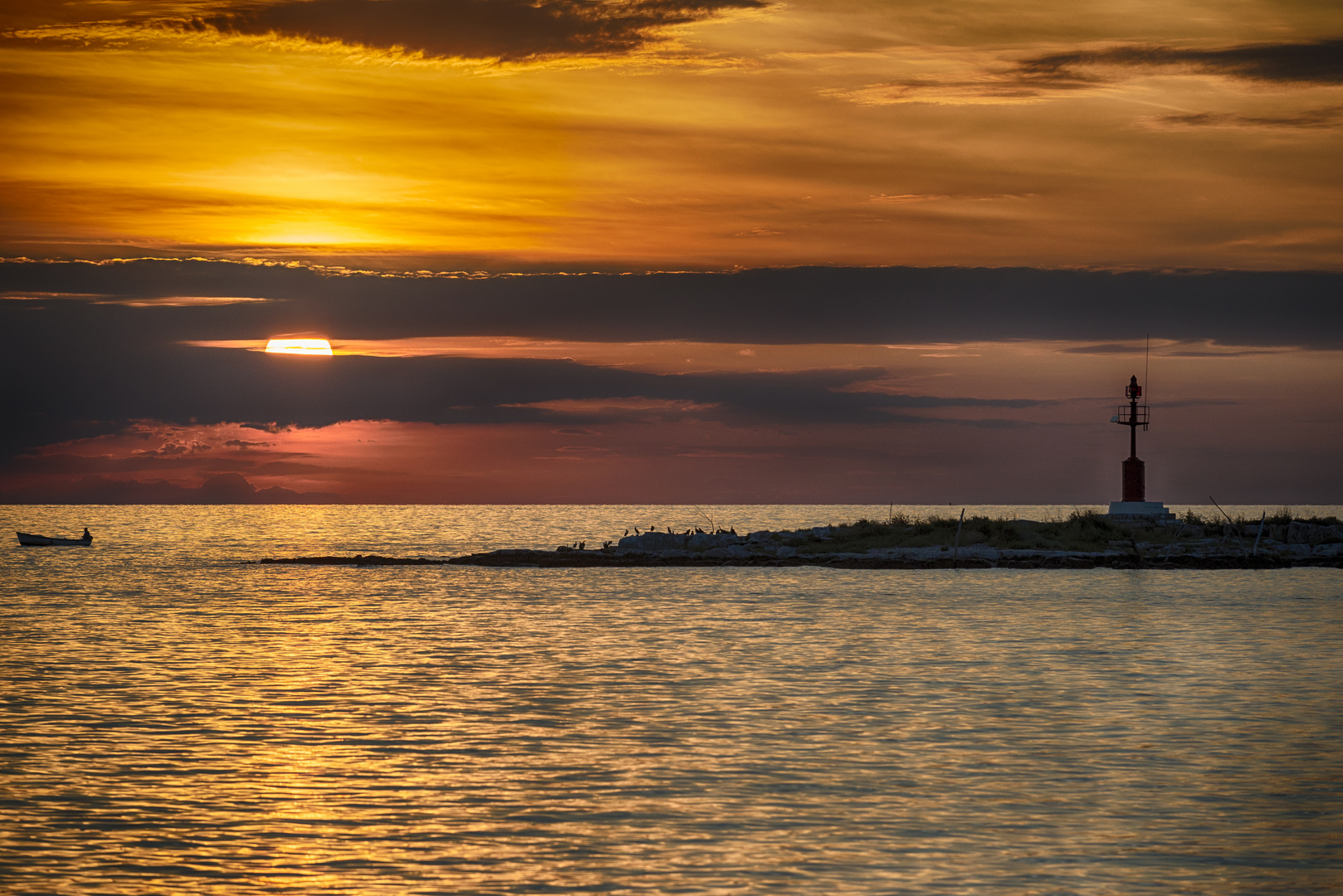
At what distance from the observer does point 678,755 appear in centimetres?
2127

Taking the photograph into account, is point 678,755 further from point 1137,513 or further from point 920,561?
point 1137,513

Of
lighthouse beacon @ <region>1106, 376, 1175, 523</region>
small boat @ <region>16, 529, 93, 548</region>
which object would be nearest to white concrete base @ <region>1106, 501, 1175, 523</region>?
lighthouse beacon @ <region>1106, 376, 1175, 523</region>

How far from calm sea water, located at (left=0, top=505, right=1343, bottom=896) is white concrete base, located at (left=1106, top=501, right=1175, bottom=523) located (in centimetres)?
3713

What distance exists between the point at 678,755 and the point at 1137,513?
234 feet

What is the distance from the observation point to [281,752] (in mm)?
21312

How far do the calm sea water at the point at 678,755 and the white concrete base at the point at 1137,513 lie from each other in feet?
122

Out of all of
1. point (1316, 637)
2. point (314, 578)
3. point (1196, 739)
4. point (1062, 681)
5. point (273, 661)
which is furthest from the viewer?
point (314, 578)

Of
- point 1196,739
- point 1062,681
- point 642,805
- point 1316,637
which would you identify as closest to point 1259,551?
point 1316,637

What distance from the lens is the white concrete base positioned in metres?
84.4

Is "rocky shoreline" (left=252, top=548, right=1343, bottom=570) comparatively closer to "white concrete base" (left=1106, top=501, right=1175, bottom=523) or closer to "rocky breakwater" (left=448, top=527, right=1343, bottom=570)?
"rocky breakwater" (left=448, top=527, right=1343, bottom=570)

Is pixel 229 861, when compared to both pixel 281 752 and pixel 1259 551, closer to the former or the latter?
pixel 281 752

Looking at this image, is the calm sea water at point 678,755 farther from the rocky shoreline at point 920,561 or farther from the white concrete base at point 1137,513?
the white concrete base at point 1137,513

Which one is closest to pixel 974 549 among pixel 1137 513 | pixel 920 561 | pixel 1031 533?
pixel 920 561

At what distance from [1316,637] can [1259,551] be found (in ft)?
131
